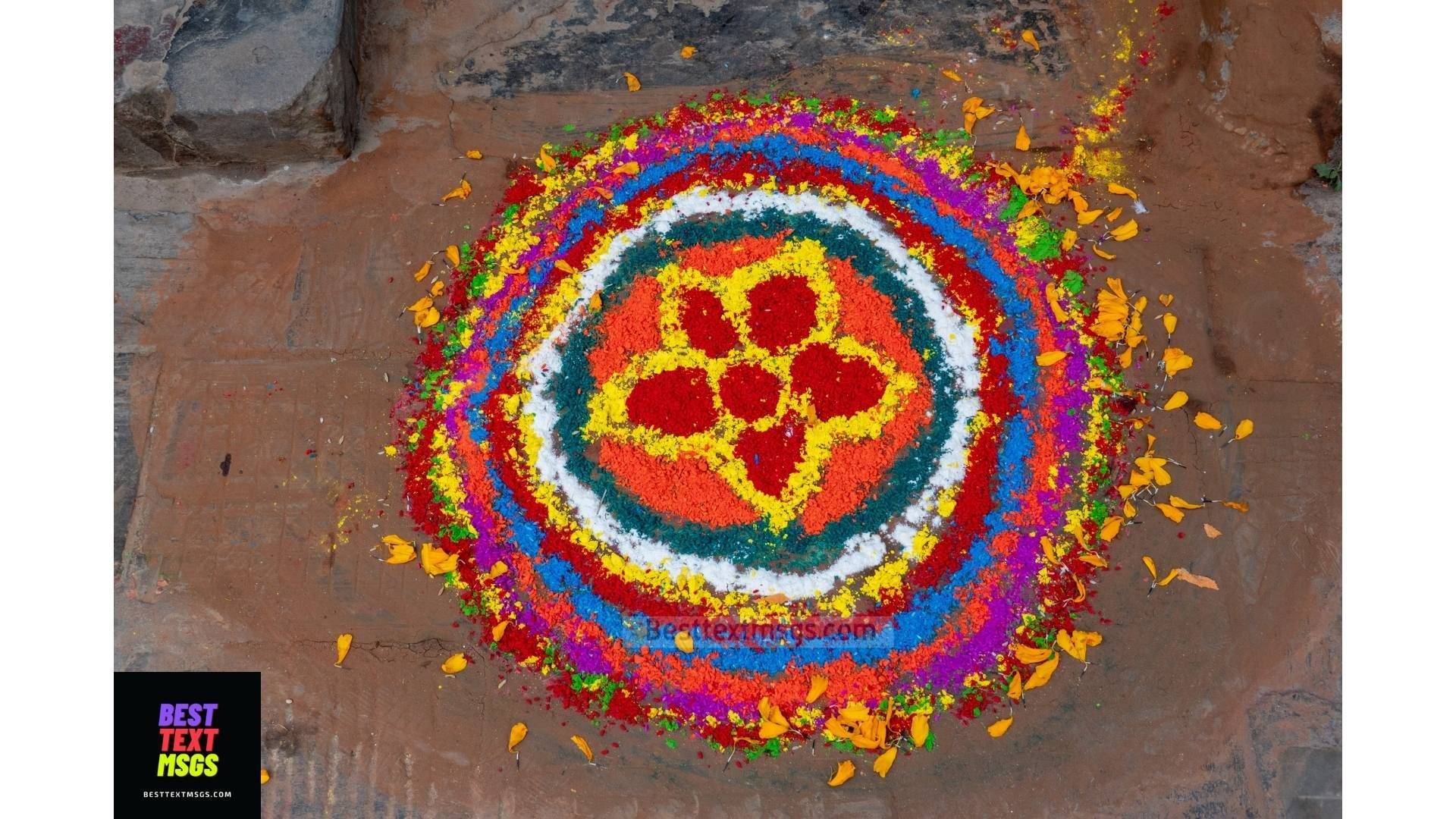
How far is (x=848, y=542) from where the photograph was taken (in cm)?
463

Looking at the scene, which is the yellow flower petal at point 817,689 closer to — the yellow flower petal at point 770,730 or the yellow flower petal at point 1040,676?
the yellow flower petal at point 770,730

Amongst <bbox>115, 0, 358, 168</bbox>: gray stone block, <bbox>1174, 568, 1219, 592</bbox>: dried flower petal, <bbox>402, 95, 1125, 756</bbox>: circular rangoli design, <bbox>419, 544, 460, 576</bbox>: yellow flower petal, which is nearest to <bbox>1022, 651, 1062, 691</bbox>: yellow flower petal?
<bbox>402, 95, 1125, 756</bbox>: circular rangoli design

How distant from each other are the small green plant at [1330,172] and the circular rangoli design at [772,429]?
1.62m

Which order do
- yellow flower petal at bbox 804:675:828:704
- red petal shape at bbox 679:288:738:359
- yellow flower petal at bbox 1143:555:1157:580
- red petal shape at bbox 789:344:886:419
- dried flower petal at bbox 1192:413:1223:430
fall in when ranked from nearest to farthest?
yellow flower petal at bbox 804:675:828:704, yellow flower petal at bbox 1143:555:1157:580, dried flower petal at bbox 1192:413:1223:430, red petal shape at bbox 789:344:886:419, red petal shape at bbox 679:288:738:359

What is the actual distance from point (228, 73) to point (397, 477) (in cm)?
264

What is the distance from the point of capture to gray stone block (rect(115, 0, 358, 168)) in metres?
4.74

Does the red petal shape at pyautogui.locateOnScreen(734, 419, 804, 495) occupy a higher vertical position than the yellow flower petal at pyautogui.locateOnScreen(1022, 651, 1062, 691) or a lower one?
higher

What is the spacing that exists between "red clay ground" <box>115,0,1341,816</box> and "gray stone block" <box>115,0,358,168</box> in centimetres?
30

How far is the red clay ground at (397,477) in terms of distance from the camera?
433cm

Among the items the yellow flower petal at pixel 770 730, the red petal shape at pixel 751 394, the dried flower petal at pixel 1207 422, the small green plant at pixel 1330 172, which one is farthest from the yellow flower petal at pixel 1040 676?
the small green plant at pixel 1330 172

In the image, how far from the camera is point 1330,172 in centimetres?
487

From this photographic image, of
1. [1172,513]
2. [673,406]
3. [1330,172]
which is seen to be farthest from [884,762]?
[1330,172]

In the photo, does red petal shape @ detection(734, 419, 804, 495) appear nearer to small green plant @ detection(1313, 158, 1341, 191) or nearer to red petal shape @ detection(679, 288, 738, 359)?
red petal shape @ detection(679, 288, 738, 359)

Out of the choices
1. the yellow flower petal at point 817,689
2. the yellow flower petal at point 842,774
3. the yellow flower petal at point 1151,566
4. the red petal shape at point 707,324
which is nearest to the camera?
the yellow flower petal at point 842,774
